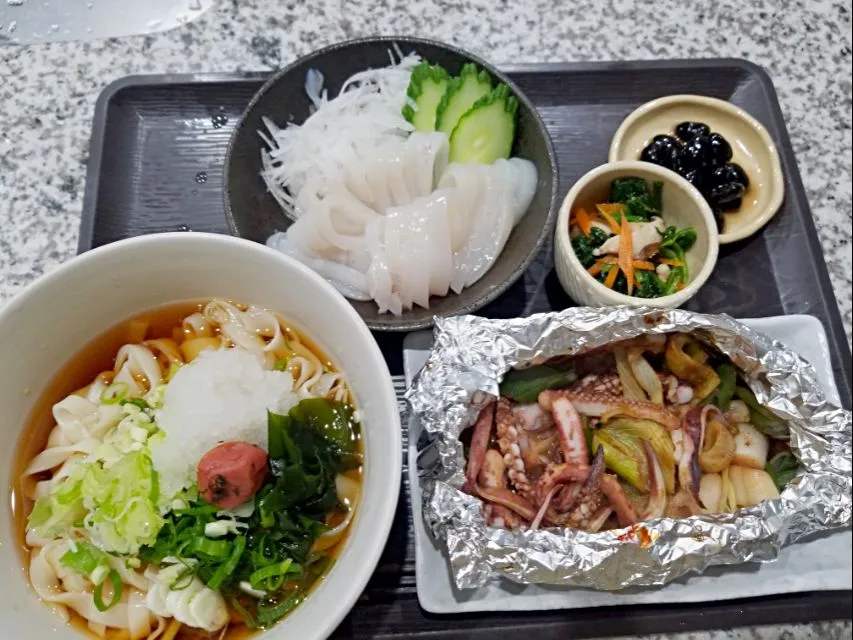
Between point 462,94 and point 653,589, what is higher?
point 462,94

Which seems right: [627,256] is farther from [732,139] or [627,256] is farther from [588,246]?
[732,139]

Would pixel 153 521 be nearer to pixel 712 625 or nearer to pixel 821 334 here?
pixel 712 625

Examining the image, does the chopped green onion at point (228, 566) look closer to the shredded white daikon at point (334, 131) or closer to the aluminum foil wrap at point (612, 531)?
the aluminum foil wrap at point (612, 531)

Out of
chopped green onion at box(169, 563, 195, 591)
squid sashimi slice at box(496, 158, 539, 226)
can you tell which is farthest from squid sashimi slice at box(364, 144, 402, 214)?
chopped green onion at box(169, 563, 195, 591)

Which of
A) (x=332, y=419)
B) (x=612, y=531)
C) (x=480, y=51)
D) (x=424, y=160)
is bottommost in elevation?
(x=612, y=531)

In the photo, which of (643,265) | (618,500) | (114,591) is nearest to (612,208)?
(643,265)

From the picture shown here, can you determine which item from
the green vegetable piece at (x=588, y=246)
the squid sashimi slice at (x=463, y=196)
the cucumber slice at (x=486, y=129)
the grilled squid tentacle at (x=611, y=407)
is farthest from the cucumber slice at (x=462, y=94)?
the grilled squid tentacle at (x=611, y=407)

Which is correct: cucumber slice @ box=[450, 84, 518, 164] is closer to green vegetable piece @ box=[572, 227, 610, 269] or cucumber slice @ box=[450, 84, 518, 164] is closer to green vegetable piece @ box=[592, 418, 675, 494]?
green vegetable piece @ box=[572, 227, 610, 269]
